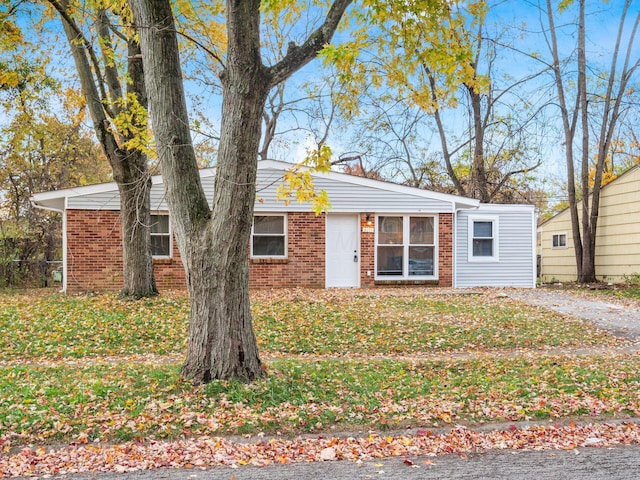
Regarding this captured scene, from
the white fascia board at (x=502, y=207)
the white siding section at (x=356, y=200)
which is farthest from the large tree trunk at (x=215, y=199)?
the white fascia board at (x=502, y=207)

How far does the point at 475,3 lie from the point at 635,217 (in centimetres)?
1312

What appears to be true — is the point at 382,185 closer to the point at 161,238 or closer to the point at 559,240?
the point at 161,238

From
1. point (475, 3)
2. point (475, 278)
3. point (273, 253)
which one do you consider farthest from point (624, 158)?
point (475, 3)

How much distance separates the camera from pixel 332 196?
50.3 ft

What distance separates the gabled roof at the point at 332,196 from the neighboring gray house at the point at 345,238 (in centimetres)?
3

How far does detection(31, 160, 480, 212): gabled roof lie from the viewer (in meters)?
14.1

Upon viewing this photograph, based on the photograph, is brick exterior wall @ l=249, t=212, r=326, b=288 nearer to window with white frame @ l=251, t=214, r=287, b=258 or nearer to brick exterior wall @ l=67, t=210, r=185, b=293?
window with white frame @ l=251, t=214, r=287, b=258

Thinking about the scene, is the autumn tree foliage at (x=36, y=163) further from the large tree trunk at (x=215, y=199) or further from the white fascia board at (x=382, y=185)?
the large tree trunk at (x=215, y=199)

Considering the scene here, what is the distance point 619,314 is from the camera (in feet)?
37.5

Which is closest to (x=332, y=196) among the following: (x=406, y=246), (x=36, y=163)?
(x=406, y=246)

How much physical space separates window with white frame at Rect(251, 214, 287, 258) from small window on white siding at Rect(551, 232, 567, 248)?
38.6 feet

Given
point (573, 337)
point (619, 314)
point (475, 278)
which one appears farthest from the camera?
point (475, 278)

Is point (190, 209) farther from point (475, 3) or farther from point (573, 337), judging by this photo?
point (573, 337)

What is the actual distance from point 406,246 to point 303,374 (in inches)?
398
